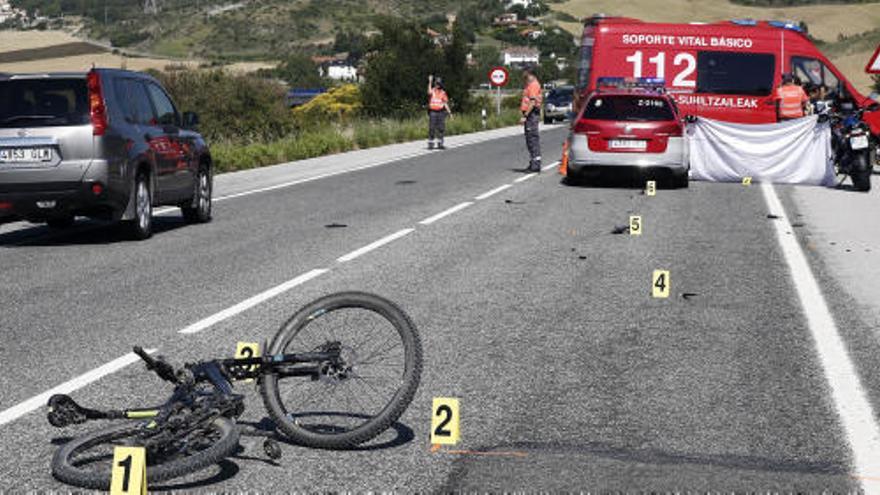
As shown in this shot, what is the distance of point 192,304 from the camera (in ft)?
31.2

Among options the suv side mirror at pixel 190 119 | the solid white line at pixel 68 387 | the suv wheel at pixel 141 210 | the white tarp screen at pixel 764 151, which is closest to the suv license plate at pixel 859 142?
the white tarp screen at pixel 764 151

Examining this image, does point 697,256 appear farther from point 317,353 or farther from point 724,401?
point 317,353

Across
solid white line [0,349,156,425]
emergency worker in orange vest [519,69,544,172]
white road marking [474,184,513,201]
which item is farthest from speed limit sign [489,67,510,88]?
solid white line [0,349,156,425]

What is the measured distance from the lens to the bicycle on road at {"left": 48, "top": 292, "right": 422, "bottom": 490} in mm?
5273

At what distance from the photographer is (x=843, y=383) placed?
275 inches

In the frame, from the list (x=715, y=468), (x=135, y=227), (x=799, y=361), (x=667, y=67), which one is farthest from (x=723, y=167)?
(x=715, y=468)

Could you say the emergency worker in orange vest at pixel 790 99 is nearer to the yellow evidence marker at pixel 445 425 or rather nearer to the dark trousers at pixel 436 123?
the dark trousers at pixel 436 123

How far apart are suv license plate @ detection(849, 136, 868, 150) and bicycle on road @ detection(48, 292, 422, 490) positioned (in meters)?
16.4

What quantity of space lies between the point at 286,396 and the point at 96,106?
833cm

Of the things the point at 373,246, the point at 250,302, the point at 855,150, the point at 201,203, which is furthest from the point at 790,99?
the point at 250,302

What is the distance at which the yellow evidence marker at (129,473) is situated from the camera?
477 cm

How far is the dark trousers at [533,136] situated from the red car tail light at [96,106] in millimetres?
11508

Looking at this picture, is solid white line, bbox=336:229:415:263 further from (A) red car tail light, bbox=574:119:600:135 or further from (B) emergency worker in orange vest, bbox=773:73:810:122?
(B) emergency worker in orange vest, bbox=773:73:810:122

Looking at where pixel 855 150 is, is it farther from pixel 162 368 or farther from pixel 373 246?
pixel 162 368
